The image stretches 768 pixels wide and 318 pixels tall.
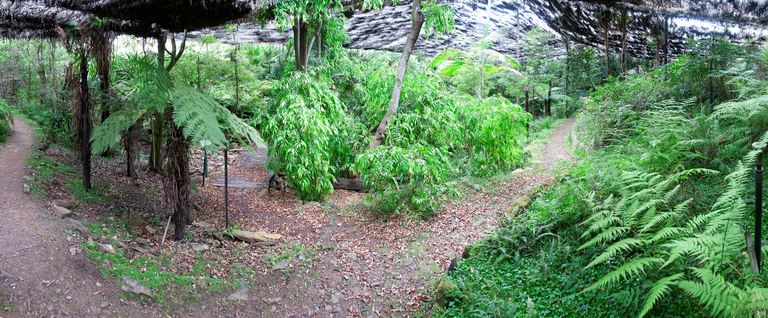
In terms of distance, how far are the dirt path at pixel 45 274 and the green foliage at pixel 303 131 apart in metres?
3.54

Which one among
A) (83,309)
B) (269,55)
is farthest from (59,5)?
(269,55)

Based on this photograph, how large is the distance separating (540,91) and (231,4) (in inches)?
741

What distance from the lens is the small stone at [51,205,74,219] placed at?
4191mm

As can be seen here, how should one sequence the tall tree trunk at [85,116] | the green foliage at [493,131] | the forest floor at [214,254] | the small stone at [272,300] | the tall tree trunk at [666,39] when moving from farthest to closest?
the tall tree trunk at [666,39] → the green foliage at [493,131] → the tall tree trunk at [85,116] → the small stone at [272,300] → the forest floor at [214,254]

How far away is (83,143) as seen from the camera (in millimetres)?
5223

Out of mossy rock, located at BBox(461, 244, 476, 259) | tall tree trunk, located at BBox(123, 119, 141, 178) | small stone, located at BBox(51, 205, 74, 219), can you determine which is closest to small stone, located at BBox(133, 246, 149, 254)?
small stone, located at BBox(51, 205, 74, 219)

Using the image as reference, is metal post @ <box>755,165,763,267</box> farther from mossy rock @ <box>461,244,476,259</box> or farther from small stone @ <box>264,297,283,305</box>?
small stone @ <box>264,297,283,305</box>

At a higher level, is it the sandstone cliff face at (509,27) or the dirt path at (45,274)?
the sandstone cliff face at (509,27)

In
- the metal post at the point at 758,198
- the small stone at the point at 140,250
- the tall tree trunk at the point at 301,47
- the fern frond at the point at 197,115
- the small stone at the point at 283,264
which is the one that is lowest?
the small stone at the point at 283,264

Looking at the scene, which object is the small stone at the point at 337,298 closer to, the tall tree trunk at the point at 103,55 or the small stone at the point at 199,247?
the small stone at the point at 199,247

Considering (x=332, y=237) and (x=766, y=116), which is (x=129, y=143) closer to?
(x=332, y=237)

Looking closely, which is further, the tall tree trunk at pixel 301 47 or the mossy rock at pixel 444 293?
the tall tree trunk at pixel 301 47

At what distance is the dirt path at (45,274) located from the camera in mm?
2990

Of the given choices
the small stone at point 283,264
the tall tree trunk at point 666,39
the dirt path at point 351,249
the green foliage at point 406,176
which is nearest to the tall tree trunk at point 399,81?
the green foliage at point 406,176
